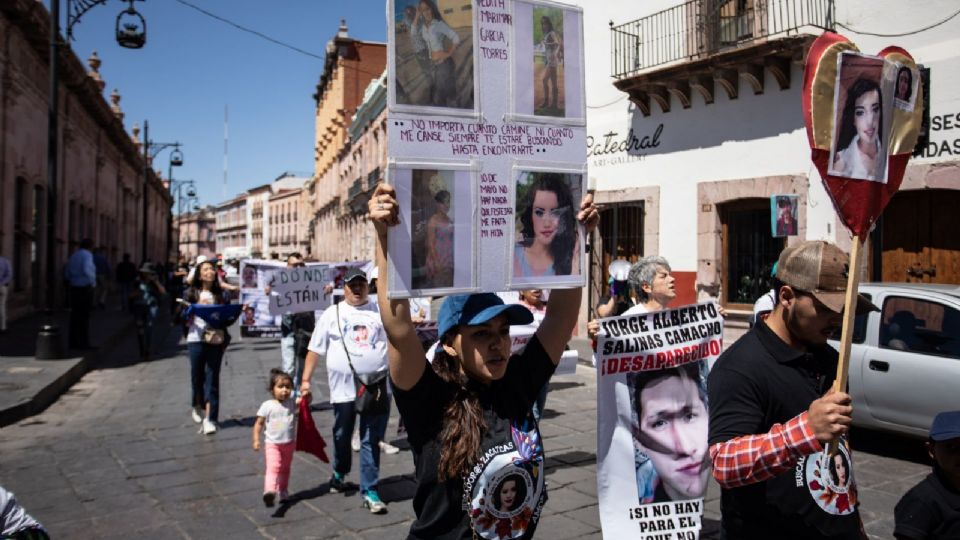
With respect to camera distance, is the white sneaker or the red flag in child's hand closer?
the red flag in child's hand

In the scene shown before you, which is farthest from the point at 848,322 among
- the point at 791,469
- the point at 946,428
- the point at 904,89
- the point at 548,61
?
the point at 548,61

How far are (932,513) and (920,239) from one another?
9307 millimetres

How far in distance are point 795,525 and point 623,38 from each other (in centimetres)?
1405

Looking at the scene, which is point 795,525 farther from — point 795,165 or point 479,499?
point 795,165

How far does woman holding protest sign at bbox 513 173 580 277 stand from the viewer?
101 inches

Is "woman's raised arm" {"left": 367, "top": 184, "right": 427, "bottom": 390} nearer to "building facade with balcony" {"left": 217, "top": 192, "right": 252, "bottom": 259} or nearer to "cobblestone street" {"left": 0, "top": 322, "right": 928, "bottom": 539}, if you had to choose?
"cobblestone street" {"left": 0, "top": 322, "right": 928, "bottom": 539}

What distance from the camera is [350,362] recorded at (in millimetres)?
5742

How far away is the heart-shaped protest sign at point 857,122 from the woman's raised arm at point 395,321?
134 cm

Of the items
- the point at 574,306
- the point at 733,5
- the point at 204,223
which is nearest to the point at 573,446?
the point at 574,306

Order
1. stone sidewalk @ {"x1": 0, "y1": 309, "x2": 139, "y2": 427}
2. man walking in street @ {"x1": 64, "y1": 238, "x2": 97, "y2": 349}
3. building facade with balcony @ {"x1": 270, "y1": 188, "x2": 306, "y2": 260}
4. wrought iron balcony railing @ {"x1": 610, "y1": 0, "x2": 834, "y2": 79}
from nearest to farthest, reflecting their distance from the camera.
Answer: stone sidewalk @ {"x1": 0, "y1": 309, "x2": 139, "y2": 427} → wrought iron balcony railing @ {"x1": 610, "y1": 0, "x2": 834, "y2": 79} → man walking in street @ {"x1": 64, "y1": 238, "x2": 97, "y2": 349} → building facade with balcony @ {"x1": 270, "y1": 188, "x2": 306, "y2": 260}

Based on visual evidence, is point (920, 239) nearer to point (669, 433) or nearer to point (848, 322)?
point (669, 433)

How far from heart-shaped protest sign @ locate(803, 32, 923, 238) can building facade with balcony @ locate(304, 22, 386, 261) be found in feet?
157

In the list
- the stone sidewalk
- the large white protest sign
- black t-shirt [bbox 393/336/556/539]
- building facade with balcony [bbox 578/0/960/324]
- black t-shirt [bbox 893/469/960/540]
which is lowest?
the stone sidewalk

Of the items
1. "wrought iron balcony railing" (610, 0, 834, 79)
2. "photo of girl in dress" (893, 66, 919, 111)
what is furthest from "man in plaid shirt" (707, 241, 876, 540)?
"wrought iron balcony railing" (610, 0, 834, 79)
